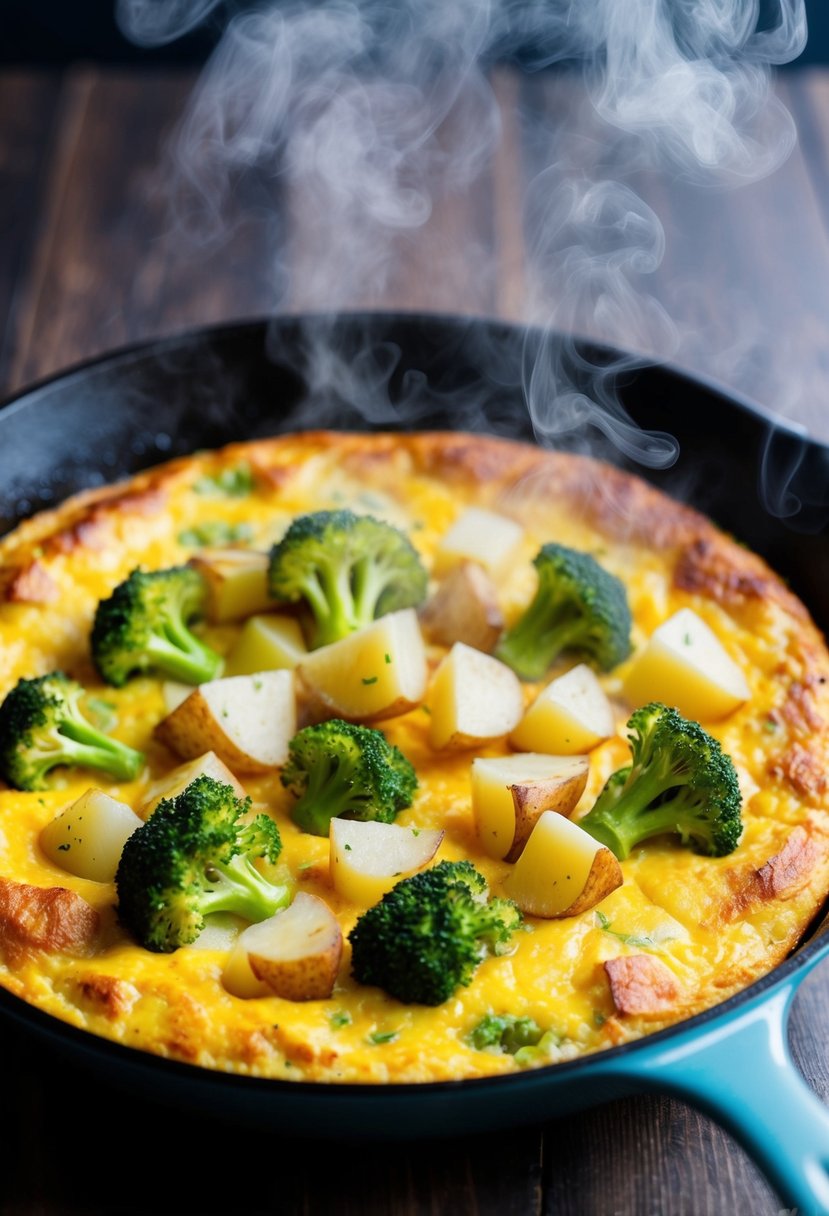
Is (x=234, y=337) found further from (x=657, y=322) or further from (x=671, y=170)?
(x=671, y=170)

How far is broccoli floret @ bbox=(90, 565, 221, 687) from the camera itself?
11.8 ft

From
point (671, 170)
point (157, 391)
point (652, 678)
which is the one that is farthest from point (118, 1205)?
point (671, 170)

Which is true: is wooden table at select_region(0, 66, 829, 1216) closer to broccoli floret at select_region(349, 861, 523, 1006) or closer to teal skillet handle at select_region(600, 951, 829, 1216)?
teal skillet handle at select_region(600, 951, 829, 1216)

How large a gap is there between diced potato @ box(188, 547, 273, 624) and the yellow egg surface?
38 millimetres

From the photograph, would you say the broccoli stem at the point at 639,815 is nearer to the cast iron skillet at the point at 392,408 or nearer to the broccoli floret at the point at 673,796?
the broccoli floret at the point at 673,796

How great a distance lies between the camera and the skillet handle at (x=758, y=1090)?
7.84 feet

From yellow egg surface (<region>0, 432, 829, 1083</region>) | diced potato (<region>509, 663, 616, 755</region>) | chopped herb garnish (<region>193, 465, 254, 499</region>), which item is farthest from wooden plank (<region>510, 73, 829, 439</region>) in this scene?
diced potato (<region>509, 663, 616, 755</region>)

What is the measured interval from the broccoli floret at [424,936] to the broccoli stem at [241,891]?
0.23m

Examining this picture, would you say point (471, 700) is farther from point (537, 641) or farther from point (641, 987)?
Result: point (641, 987)

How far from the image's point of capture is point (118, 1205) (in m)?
2.79

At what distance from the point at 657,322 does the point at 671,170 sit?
4.02ft

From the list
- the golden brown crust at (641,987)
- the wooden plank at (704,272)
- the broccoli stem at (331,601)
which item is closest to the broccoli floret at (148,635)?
the broccoli stem at (331,601)

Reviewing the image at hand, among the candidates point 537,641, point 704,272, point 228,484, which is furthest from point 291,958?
point 704,272

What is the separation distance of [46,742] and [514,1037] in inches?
55.5
